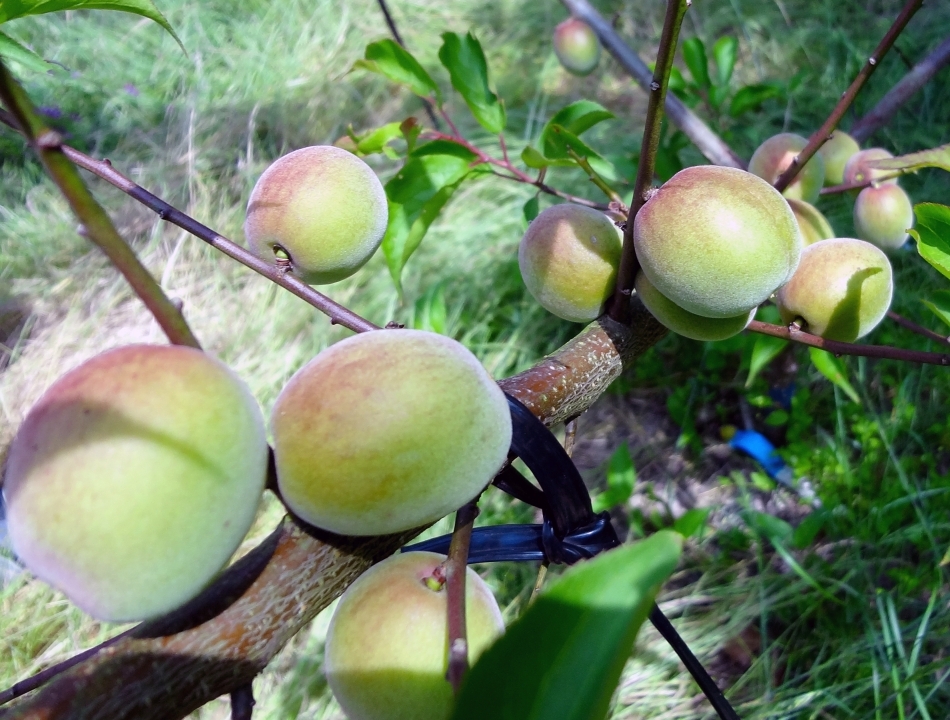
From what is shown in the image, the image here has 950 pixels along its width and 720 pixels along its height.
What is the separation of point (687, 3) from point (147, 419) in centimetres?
51

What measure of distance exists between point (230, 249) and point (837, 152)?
1265 mm

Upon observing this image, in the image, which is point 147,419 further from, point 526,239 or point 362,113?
point 362,113

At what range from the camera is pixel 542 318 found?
2.24 meters

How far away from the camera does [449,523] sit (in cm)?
175

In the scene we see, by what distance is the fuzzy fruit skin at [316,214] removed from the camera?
752mm

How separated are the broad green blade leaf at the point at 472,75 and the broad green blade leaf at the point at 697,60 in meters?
0.61

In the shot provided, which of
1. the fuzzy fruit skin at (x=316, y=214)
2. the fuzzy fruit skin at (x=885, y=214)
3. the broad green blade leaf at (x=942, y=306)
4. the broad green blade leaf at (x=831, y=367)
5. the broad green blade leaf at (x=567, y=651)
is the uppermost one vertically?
the fuzzy fruit skin at (x=316, y=214)

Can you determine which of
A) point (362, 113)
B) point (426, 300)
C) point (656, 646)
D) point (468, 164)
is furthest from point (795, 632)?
point (362, 113)

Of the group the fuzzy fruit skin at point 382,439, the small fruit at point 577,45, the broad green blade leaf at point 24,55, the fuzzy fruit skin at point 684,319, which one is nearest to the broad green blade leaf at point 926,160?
the fuzzy fruit skin at point 684,319

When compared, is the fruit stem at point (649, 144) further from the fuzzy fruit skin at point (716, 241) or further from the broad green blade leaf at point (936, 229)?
the broad green blade leaf at point (936, 229)

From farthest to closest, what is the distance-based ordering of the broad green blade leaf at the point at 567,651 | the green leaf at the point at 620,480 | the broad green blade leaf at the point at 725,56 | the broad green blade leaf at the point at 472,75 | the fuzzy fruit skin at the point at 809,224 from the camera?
1. the broad green blade leaf at the point at 725,56
2. the green leaf at the point at 620,480
3. the broad green blade leaf at the point at 472,75
4. the fuzzy fruit skin at the point at 809,224
5. the broad green blade leaf at the point at 567,651

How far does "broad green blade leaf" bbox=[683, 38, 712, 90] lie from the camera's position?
156cm

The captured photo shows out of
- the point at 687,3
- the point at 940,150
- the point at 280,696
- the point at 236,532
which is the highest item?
the point at 687,3

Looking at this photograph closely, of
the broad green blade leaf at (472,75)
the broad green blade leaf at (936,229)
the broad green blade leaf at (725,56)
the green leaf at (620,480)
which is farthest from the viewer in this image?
the broad green blade leaf at (725,56)
